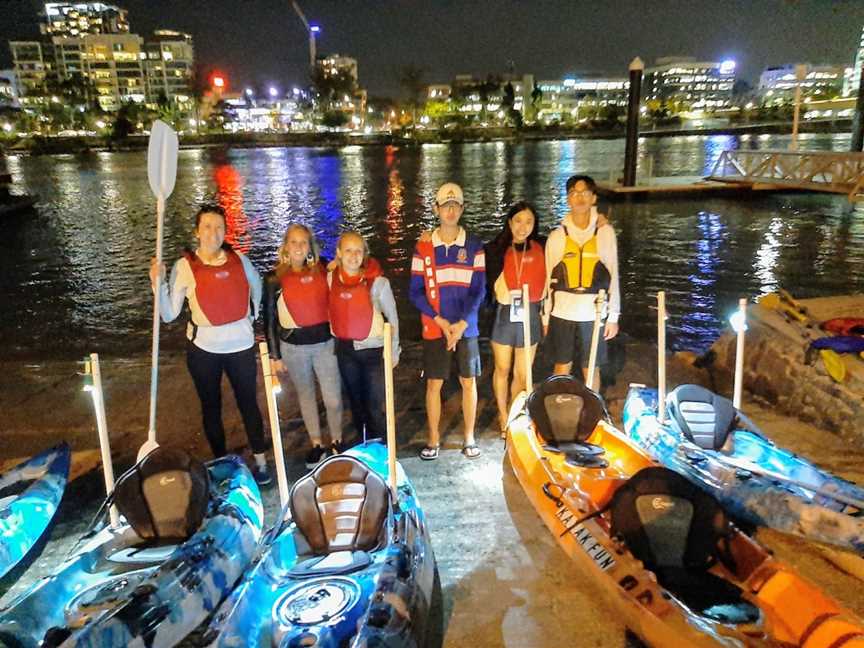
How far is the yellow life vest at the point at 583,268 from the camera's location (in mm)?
5062

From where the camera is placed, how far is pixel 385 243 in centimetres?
1881

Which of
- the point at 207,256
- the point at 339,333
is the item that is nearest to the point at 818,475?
the point at 339,333

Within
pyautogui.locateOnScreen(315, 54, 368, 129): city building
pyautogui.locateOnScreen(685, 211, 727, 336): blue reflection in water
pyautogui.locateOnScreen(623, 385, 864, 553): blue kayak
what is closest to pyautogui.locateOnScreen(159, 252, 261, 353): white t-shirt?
pyautogui.locateOnScreen(623, 385, 864, 553): blue kayak

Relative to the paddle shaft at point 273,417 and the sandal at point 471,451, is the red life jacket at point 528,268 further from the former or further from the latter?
the paddle shaft at point 273,417

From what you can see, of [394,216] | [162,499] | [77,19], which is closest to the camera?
[162,499]

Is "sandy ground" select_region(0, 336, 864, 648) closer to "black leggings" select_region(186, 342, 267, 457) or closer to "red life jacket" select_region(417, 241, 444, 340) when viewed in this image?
"black leggings" select_region(186, 342, 267, 457)

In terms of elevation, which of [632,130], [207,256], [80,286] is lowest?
[80,286]

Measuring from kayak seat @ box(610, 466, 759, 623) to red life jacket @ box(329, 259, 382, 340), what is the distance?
7.13 ft

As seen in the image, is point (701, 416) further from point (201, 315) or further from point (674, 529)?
point (201, 315)

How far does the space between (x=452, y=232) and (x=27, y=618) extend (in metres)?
3.45

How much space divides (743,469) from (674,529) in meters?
1.31

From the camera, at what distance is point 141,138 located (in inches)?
3976

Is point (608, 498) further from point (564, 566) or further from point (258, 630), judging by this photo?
point (258, 630)

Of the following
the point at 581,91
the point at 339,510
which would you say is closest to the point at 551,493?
the point at 339,510
